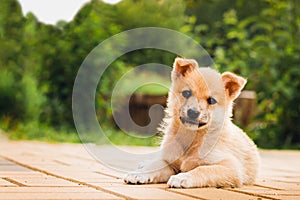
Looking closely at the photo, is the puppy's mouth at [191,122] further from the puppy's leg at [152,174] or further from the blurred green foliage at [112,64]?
the blurred green foliage at [112,64]

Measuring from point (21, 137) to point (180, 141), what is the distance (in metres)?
4.38

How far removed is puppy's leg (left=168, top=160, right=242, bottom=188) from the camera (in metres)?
2.81

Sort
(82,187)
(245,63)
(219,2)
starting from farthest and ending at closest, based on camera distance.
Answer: (219,2) < (245,63) < (82,187)

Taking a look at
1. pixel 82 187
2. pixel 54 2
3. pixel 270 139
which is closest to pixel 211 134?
pixel 82 187

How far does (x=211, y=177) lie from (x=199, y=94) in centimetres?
43

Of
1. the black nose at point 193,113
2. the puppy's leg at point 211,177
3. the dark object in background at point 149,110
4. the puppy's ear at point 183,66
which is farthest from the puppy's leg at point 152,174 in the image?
the dark object in background at point 149,110

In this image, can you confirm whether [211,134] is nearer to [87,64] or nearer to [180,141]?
[180,141]

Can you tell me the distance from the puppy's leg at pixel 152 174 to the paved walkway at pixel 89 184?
7cm

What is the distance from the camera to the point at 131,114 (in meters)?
8.45

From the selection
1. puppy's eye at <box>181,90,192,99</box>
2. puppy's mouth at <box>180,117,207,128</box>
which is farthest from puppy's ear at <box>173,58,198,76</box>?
puppy's mouth at <box>180,117,207,128</box>

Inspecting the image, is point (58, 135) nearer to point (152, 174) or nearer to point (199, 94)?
point (152, 174)

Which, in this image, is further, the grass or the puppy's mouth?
the grass

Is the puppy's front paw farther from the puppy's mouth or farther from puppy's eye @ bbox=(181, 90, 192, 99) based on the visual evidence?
puppy's eye @ bbox=(181, 90, 192, 99)

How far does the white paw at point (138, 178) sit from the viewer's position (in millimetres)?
2957
